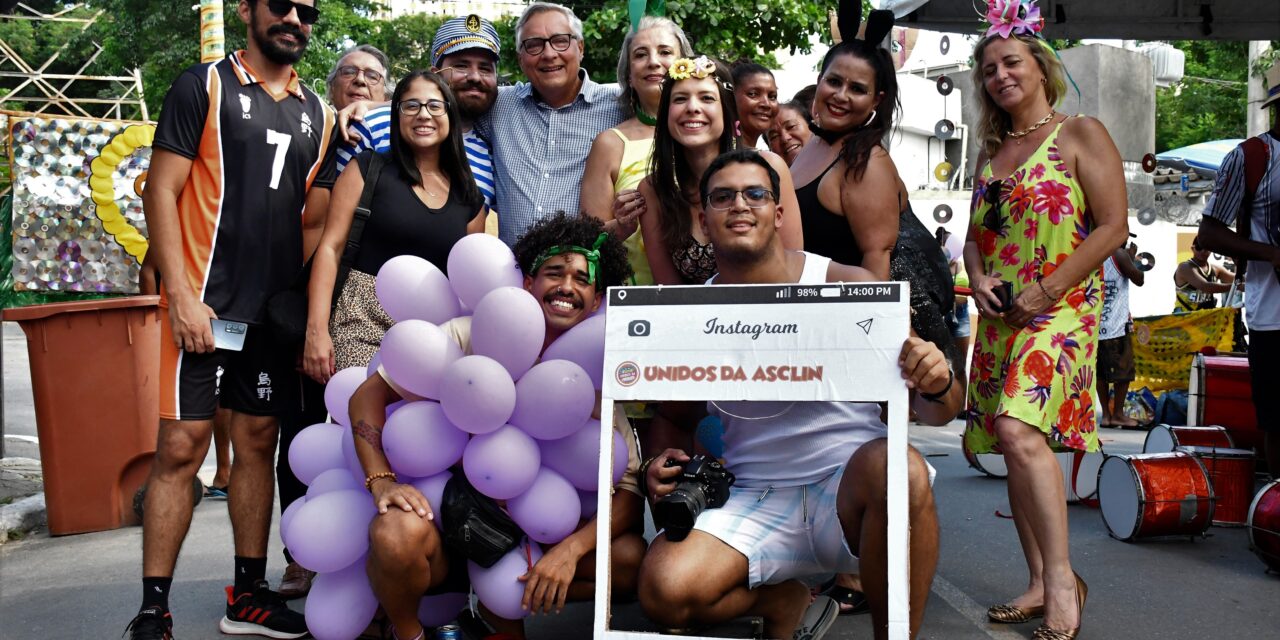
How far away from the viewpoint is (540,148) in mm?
4902

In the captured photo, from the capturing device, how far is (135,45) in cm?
2489

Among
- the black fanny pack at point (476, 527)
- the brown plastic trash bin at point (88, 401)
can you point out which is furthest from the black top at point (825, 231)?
the brown plastic trash bin at point (88, 401)

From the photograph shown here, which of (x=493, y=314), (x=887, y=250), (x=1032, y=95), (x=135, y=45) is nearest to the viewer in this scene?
(x=493, y=314)

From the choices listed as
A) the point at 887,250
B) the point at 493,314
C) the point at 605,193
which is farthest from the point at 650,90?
the point at 493,314

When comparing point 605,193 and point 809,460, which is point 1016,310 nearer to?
point 809,460

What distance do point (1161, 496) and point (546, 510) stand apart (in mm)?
3552

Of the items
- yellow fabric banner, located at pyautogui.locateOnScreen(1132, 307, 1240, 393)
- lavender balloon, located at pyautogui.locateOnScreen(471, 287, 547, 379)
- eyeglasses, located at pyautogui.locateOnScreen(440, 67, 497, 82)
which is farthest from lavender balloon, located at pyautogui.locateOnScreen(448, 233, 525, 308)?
yellow fabric banner, located at pyautogui.locateOnScreen(1132, 307, 1240, 393)

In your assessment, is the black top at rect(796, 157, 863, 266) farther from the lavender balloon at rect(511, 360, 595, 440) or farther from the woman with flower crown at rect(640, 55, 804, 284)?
the lavender balloon at rect(511, 360, 595, 440)

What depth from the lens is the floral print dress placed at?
403 cm

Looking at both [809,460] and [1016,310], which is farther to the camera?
[1016,310]

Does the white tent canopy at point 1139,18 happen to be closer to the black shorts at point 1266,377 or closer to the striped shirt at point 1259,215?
the striped shirt at point 1259,215

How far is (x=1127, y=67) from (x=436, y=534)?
2589cm

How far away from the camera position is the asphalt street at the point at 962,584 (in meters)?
4.28

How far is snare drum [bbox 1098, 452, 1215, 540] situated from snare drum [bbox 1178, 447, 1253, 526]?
1.00ft
